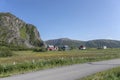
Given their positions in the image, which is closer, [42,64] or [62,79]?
[62,79]

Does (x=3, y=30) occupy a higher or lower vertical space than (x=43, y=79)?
higher

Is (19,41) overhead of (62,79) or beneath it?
overhead

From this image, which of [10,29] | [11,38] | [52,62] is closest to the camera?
[52,62]

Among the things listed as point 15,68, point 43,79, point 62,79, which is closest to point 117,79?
point 62,79

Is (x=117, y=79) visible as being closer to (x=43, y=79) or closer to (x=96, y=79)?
(x=96, y=79)

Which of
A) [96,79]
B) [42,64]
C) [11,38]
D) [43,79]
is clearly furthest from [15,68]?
[11,38]

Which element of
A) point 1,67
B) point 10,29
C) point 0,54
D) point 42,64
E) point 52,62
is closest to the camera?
point 1,67

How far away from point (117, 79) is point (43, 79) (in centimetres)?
457

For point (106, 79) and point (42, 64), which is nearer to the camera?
point (106, 79)

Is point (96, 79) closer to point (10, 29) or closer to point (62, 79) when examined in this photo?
point (62, 79)

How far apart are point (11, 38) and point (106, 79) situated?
16287cm

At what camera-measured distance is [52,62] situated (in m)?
33.0

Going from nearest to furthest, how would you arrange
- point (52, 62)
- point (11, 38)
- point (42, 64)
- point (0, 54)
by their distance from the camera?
point (42, 64) < point (52, 62) < point (0, 54) < point (11, 38)

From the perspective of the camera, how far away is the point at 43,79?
17562mm
